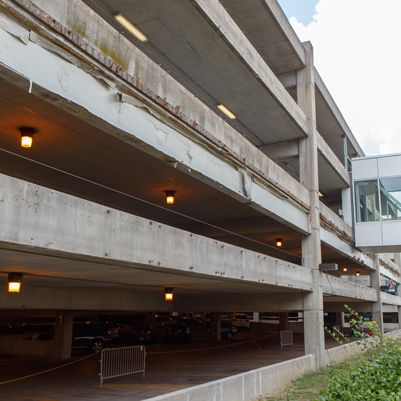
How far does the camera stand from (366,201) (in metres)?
27.5

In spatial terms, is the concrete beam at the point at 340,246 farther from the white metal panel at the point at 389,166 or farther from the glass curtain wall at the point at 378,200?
the white metal panel at the point at 389,166

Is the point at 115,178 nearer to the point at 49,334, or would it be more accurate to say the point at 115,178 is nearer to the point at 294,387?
the point at 294,387

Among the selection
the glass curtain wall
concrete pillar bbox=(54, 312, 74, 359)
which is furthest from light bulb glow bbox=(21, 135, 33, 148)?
the glass curtain wall

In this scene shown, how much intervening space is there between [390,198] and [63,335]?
1993 centimetres

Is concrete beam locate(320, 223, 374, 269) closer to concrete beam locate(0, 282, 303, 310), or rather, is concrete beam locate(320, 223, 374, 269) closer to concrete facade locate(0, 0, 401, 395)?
concrete facade locate(0, 0, 401, 395)

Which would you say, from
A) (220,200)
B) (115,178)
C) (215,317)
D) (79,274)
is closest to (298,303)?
(220,200)

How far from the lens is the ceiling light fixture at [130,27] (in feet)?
42.9

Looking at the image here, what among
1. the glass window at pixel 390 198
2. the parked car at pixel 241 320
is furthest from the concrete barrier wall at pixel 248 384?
the parked car at pixel 241 320

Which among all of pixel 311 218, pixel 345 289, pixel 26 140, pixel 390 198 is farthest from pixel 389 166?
pixel 26 140

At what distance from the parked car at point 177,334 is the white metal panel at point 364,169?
15.3 metres

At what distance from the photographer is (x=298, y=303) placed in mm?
19781

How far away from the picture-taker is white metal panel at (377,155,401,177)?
26297mm

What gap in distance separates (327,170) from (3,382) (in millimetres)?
19983

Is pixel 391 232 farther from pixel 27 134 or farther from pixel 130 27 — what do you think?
pixel 27 134
